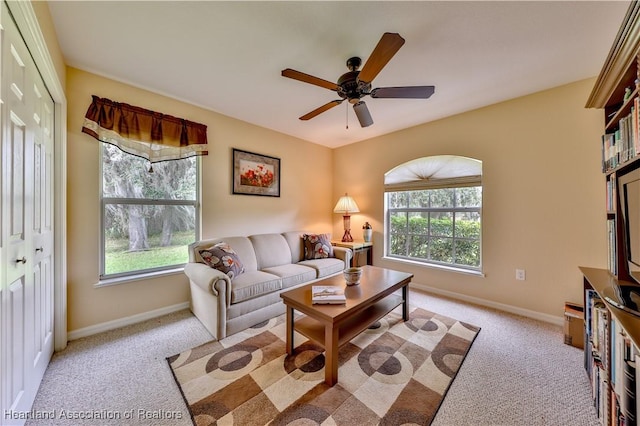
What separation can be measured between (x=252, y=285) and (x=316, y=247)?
4.33 ft

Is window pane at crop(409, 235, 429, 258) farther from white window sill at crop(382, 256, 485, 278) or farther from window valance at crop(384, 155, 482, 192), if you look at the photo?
window valance at crop(384, 155, 482, 192)

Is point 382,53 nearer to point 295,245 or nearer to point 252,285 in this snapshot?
point 252,285

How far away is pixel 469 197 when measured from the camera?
10.2 ft

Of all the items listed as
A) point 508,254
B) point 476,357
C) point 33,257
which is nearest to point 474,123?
point 508,254

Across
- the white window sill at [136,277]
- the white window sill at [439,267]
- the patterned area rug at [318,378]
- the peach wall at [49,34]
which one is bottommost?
the patterned area rug at [318,378]

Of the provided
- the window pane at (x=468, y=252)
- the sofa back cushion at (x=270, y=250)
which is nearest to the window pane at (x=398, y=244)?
the window pane at (x=468, y=252)

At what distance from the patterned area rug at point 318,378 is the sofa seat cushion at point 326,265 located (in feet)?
3.14

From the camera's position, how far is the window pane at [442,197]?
3.28m

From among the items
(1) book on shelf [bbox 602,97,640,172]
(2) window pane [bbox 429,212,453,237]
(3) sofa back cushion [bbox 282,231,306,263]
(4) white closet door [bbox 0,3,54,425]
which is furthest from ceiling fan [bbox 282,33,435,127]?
(3) sofa back cushion [bbox 282,231,306,263]

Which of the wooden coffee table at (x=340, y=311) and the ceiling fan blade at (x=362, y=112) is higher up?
the ceiling fan blade at (x=362, y=112)

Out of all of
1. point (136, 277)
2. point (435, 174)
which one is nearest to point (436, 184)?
point (435, 174)

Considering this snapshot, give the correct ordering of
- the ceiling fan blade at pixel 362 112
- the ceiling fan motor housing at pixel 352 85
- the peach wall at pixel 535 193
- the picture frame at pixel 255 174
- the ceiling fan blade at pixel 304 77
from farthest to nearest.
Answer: the picture frame at pixel 255 174 < the peach wall at pixel 535 193 < the ceiling fan blade at pixel 362 112 < the ceiling fan motor housing at pixel 352 85 < the ceiling fan blade at pixel 304 77

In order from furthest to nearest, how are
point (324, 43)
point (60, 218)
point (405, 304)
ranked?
point (405, 304) < point (60, 218) < point (324, 43)

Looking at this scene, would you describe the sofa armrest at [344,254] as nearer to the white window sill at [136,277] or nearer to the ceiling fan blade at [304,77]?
the white window sill at [136,277]
